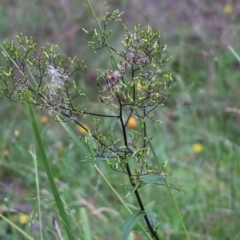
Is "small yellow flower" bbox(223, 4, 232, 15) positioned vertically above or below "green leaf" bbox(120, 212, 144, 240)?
above

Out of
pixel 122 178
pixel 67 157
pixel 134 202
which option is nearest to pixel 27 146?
pixel 67 157

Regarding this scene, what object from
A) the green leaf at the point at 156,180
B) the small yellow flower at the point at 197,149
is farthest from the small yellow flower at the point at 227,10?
the green leaf at the point at 156,180

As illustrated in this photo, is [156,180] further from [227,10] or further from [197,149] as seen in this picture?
[227,10]

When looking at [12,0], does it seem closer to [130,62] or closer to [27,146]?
[27,146]

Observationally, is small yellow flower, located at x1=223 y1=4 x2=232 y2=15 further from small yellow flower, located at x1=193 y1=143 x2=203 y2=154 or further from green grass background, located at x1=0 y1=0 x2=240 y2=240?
small yellow flower, located at x1=193 y1=143 x2=203 y2=154

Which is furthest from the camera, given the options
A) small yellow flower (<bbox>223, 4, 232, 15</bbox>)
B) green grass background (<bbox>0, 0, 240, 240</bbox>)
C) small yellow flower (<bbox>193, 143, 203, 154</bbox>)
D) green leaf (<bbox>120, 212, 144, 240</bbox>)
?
small yellow flower (<bbox>223, 4, 232, 15</bbox>)

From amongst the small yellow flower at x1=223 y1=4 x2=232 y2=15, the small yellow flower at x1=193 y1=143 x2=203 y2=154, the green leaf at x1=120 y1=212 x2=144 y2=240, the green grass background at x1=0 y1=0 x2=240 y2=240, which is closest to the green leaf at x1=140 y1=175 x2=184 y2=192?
the green leaf at x1=120 y1=212 x2=144 y2=240

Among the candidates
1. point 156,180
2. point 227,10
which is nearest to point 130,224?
point 156,180

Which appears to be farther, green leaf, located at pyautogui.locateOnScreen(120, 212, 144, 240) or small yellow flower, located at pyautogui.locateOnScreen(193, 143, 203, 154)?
small yellow flower, located at pyautogui.locateOnScreen(193, 143, 203, 154)

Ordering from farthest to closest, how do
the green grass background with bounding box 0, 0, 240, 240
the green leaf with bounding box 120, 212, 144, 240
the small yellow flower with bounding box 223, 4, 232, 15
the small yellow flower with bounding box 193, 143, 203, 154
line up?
the small yellow flower with bounding box 223, 4, 232, 15
the small yellow flower with bounding box 193, 143, 203, 154
the green grass background with bounding box 0, 0, 240, 240
the green leaf with bounding box 120, 212, 144, 240
